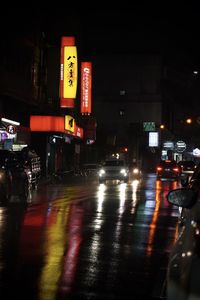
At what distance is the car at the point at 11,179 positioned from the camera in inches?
741

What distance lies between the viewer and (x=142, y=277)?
27.7 ft

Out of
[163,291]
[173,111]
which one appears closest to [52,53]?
[163,291]

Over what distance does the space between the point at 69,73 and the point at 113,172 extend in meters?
8.21

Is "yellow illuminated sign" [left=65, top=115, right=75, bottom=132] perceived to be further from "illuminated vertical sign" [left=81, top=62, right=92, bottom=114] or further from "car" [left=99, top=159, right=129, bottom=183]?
"illuminated vertical sign" [left=81, top=62, right=92, bottom=114]

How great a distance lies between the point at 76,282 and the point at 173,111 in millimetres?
92745

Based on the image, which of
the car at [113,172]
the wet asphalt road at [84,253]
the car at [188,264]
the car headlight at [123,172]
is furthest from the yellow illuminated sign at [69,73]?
the car at [188,264]

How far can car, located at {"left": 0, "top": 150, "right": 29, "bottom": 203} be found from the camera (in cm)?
1881

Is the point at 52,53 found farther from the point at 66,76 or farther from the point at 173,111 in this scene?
the point at 173,111

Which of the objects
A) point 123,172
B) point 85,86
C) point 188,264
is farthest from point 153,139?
point 188,264

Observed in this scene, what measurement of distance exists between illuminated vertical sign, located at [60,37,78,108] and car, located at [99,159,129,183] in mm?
6075

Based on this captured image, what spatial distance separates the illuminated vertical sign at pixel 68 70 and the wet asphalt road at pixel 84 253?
26018 millimetres

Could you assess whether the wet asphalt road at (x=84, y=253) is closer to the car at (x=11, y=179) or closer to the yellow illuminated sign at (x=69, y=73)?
the car at (x=11, y=179)

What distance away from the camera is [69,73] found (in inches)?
1720

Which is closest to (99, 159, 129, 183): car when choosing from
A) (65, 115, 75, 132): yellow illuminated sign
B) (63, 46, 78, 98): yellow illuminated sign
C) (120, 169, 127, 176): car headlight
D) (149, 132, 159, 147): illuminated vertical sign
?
(120, 169, 127, 176): car headlight
